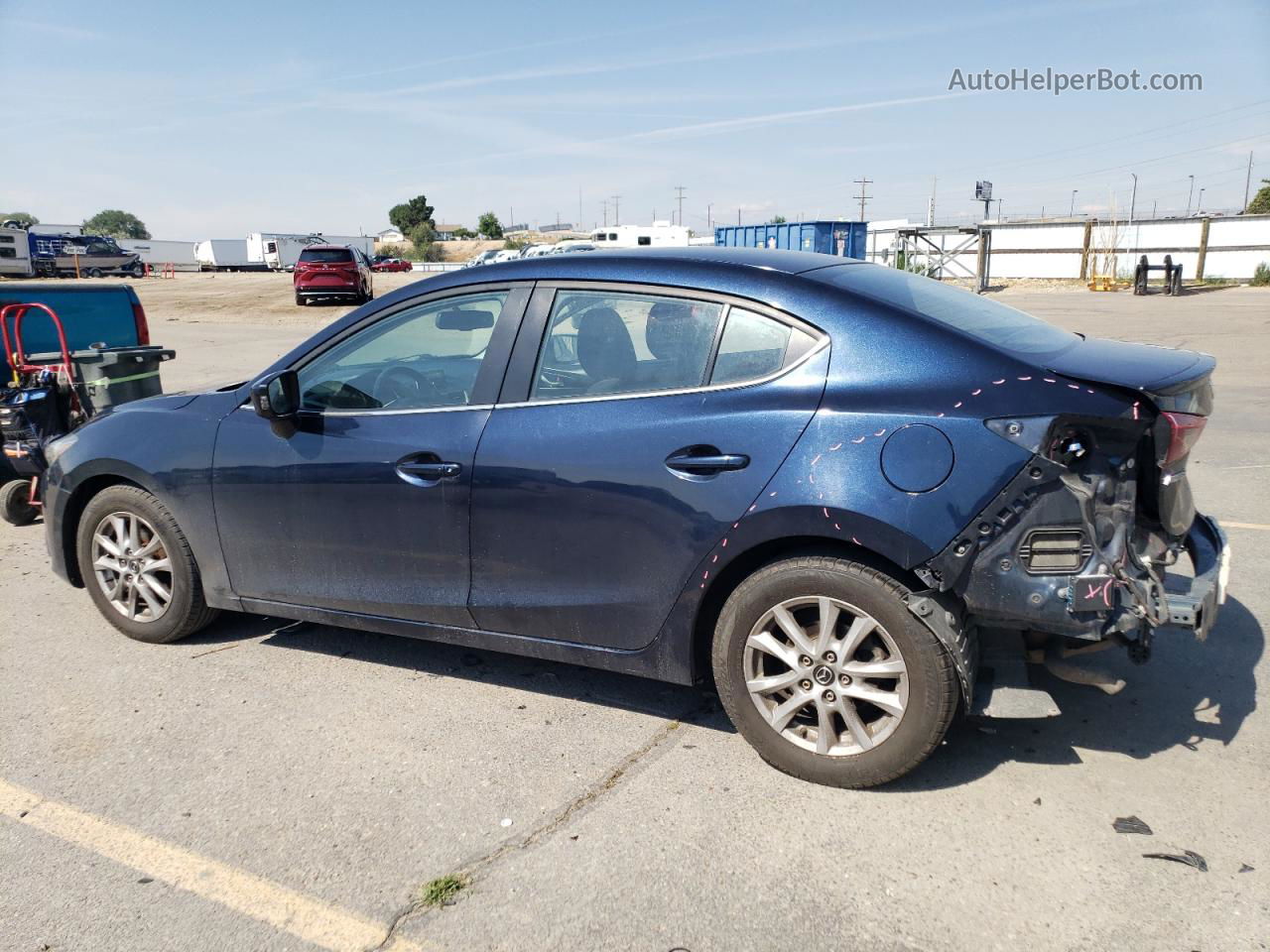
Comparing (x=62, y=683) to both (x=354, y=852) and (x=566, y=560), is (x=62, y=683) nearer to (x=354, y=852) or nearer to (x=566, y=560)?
(x=354, y=852)

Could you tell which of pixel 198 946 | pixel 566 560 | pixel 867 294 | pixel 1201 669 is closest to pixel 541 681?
pixel 566 560

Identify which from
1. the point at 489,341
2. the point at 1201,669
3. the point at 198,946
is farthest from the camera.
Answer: the point at 1201,669

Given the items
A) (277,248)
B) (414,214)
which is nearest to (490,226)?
(414,214)

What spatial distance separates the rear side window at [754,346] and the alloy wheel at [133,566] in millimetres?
2763

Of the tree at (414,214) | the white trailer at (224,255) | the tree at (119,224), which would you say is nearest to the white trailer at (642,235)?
the white trailer at (224,255)

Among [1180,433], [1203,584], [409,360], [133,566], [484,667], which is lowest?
[484,667]

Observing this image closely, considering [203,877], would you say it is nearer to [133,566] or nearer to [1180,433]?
[133,566]

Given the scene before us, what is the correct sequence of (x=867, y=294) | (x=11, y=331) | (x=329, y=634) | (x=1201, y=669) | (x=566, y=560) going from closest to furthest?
1. (x=867, y=294)
2. (x=566, y=560)
3. (x=1201, y=669)
4. (x=329, y=634)
5. (x=11, y=331)

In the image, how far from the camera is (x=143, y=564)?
15.1 ft

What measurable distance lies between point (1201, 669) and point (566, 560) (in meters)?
2.66

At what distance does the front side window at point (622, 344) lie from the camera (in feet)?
11.4

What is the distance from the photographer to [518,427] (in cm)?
364

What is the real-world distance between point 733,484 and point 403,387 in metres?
1.53

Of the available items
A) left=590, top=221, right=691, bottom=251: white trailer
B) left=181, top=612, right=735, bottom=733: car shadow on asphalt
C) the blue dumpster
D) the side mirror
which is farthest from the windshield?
left=590, top=221, right=691, bottom=251: white trailer
